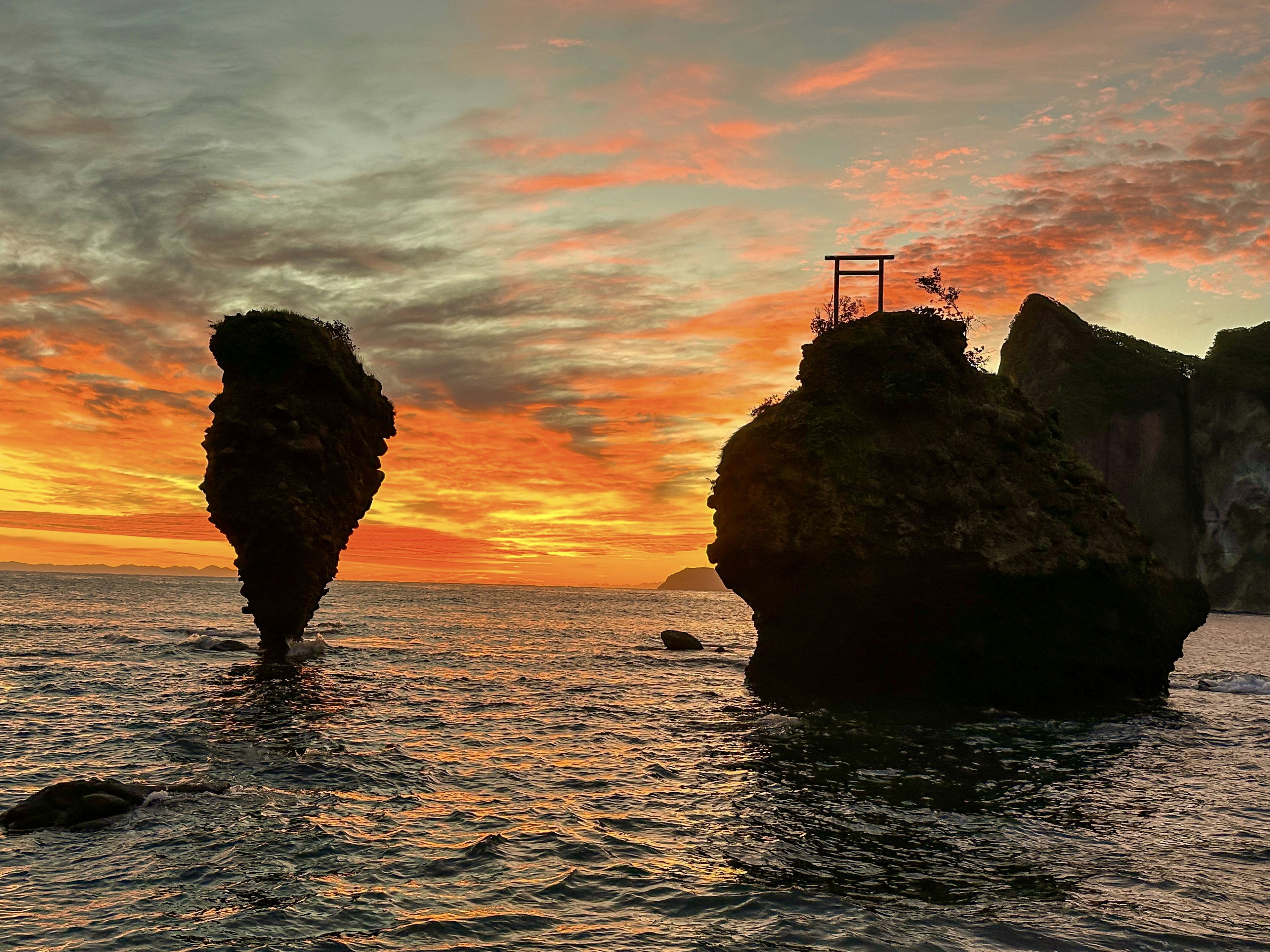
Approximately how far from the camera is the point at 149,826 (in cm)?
1527

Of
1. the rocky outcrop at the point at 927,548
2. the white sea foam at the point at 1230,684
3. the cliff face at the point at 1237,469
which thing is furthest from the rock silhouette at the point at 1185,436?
the rocky outcrop at the point at 927,548

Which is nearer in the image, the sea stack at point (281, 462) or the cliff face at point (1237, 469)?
the sea stack at point (281, 462)

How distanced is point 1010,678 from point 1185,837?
524 inches

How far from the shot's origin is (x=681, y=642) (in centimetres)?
5803

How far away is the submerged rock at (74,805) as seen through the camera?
15242mm

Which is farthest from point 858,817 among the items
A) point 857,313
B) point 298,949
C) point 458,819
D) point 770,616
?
point 857,313

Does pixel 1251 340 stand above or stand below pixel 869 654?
above

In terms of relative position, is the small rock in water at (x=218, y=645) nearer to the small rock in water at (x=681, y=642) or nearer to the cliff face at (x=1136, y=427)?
the small rock in water at (x=681, y=642)

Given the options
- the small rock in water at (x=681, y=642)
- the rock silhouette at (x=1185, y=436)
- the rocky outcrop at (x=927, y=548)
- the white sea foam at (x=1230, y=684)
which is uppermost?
the rock silhouette at (x=1185, y=436)

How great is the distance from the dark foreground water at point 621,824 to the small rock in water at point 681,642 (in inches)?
883

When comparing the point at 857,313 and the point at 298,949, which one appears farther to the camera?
the point at 857,313

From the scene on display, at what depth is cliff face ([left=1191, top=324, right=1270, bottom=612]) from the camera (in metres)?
128

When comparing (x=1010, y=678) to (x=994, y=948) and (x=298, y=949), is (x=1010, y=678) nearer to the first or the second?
(x=994, y=948)

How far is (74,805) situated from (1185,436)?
16197 centimetres
